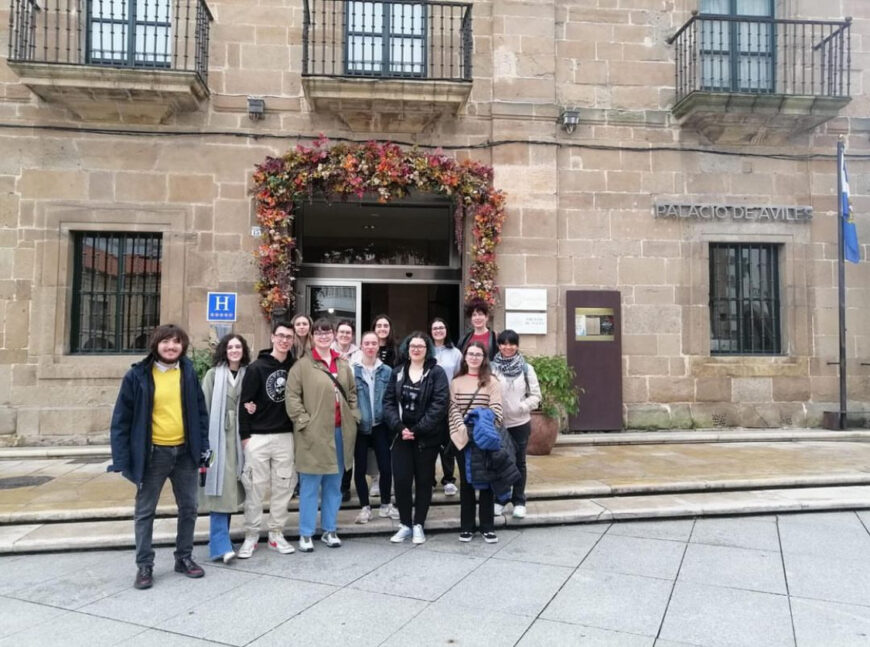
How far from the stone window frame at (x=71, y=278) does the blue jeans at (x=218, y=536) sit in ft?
15.8

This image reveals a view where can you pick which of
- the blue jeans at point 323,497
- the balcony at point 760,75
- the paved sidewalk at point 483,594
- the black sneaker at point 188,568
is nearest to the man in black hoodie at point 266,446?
the blue jeans at point 323,497

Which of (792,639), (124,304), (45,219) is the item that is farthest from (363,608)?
(45,219)

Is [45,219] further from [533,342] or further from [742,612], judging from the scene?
[742,612]

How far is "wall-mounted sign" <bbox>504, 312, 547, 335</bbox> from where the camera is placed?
8.89 meters

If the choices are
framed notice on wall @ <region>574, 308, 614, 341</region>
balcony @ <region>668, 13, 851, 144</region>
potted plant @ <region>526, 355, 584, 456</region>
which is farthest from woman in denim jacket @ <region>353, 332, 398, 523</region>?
balcony @ <region>668, 13, 851, 144</region>

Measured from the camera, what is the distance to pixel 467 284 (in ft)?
29.2

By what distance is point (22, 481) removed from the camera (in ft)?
21.4

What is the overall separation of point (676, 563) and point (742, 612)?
0.81m

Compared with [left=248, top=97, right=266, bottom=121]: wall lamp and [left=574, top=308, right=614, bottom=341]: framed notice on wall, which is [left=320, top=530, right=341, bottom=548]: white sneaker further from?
[left=248, top=97, right=266, bottom=121]: wall lamp

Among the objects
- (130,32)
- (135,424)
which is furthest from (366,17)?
(135,424)

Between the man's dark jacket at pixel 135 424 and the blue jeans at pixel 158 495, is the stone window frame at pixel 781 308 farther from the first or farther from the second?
the man's dark jacket at pixel 135 424

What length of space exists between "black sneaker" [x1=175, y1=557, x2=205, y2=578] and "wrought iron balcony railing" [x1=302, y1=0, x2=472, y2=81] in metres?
7.20

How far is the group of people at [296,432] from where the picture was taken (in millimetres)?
3996

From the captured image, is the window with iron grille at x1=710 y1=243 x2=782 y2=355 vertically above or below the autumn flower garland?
below
